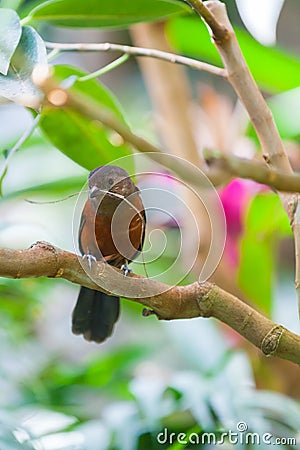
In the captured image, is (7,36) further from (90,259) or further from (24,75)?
(90,259)

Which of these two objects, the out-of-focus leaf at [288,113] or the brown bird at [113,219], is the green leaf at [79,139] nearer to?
the brown bird at [113,219]

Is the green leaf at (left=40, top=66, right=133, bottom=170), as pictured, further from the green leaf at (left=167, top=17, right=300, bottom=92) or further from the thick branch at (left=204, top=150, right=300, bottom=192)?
the green leaf at (left=167, top=17, right=300, bottom=92)

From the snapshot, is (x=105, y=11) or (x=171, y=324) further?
(x=171, y=324)

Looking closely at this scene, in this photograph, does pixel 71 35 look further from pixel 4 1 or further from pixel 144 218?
pixel 144 218

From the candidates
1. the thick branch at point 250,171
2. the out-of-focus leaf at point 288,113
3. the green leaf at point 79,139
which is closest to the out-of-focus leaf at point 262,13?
the out-of-focus leaf at point 288,113

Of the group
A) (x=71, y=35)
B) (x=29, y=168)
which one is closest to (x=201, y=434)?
(x=29, y=168)

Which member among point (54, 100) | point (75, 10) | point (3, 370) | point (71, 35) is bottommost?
point (3, 370)

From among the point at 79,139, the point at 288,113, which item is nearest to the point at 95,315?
the point at 79,139

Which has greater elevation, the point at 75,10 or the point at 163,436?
the point at 75,10
